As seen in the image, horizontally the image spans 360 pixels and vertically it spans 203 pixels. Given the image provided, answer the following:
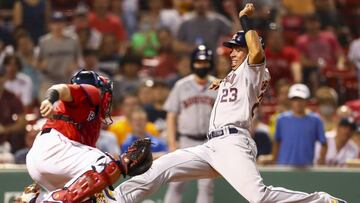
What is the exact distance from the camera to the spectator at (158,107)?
13625 millimetres

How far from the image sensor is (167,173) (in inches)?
335

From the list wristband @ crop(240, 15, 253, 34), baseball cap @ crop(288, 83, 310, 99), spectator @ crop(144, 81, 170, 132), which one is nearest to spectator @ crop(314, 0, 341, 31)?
spectator @ crop(144, 81, 170, 132)

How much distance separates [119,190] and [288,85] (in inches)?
234

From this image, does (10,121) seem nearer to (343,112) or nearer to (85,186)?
(343,112)

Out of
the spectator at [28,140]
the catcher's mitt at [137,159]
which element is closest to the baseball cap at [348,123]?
the spectator at [28,140]

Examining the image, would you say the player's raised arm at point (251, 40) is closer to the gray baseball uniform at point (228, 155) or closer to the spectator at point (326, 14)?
the gray baseball uniform at point (228, 155)

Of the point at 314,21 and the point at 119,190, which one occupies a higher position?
the point at 314,21

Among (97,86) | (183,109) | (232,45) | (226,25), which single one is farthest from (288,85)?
(97,86)

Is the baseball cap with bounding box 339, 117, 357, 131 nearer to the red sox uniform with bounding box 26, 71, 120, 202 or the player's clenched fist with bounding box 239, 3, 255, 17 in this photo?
the player's clenched fist with bounding box 239, 3, 255, 17

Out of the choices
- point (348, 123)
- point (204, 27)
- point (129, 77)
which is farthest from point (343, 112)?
point (129, 77)

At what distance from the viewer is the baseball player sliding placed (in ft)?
27.2

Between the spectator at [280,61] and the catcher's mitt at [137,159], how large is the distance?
689 centimetres

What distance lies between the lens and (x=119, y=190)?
8406 millimetres

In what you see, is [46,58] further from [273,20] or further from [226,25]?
[273,20]
